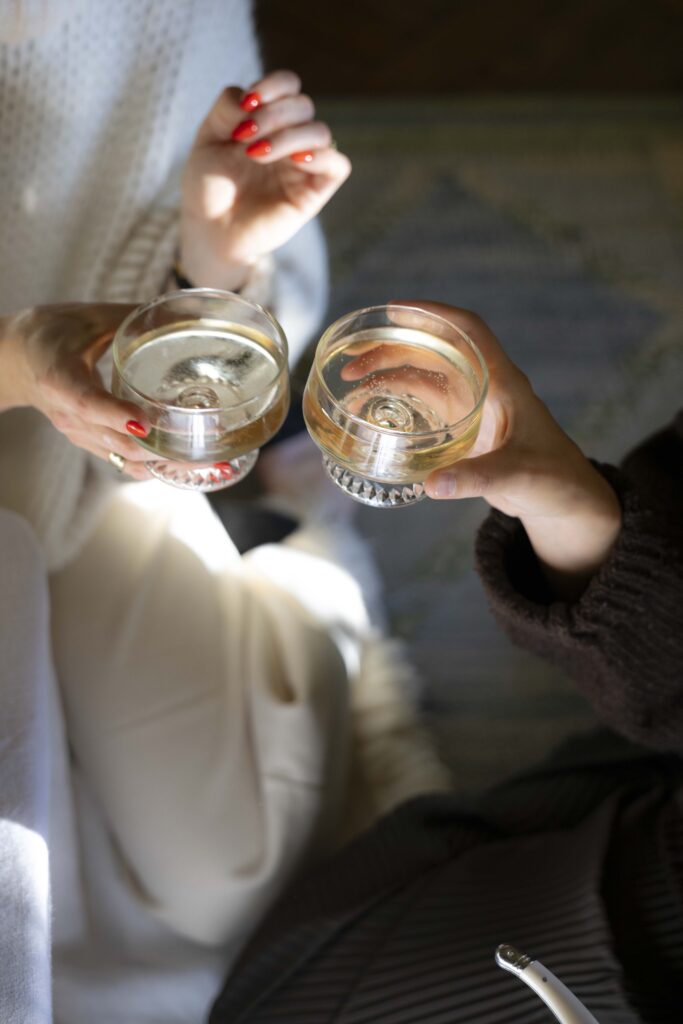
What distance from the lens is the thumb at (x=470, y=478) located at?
0.42 meters

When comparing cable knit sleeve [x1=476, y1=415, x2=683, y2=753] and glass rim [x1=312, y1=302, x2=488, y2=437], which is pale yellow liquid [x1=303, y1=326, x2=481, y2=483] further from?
cable knit sleeve [x1=476, y1=415, x2=683, y2=753]

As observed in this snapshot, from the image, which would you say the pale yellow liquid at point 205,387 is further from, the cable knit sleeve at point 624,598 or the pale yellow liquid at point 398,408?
the cable knit sleeve at point 624,598

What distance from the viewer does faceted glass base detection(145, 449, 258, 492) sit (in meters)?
0.48

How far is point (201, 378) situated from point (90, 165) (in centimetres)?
34


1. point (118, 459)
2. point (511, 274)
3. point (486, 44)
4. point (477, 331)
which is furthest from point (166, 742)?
point (486, 44)

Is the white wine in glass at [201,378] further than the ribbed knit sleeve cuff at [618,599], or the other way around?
the ribbed knit sleeve cuff at [618,599]

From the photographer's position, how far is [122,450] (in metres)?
0.47

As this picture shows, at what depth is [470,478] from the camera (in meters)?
0.43

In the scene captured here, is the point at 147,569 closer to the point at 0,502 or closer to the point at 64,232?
the point at 0,502

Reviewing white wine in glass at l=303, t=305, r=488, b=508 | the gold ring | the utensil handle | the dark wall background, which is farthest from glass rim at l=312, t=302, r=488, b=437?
the dark wall background

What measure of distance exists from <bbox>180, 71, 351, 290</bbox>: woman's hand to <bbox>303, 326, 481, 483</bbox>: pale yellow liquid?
0.66ft

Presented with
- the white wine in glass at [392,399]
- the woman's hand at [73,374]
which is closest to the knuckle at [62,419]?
the woman's hand at [73,374]

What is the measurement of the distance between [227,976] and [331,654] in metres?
0.22

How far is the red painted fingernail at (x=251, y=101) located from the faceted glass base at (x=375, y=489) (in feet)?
0.83
